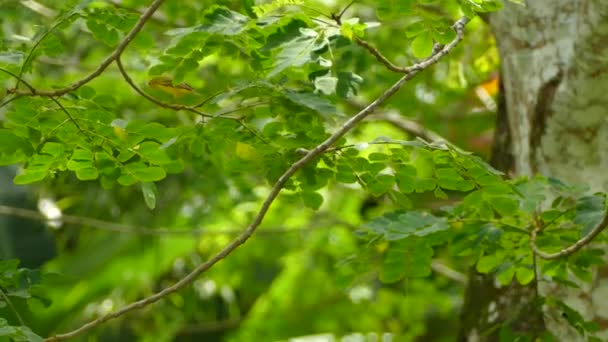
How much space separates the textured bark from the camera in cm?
205

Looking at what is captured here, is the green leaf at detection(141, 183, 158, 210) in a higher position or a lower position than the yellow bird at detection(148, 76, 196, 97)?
lower

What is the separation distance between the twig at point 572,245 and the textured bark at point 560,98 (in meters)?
0.31

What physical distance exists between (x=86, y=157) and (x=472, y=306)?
3.70ft

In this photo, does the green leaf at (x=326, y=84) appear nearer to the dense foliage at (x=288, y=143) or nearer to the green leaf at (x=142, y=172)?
the dense foliage at (x=288, y=143)

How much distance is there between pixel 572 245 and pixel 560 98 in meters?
0.41

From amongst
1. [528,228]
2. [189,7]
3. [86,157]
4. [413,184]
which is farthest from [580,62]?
[189,7]

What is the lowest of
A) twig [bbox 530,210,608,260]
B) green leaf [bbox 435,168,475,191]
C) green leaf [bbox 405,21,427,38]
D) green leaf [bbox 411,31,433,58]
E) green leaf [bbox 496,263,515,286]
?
green leaf [bbox 496,263,515,286]

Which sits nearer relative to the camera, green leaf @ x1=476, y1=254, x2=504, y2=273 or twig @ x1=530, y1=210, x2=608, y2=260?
twig @ x1=530, y1=210, x2=608, y2=260

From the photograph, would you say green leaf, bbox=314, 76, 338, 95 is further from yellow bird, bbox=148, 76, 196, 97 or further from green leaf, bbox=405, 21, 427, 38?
yellow bird, bbox=148, 76, 196, 97

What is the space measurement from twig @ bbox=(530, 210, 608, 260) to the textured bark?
1.01 feet

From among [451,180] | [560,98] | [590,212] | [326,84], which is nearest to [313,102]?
[326,84]

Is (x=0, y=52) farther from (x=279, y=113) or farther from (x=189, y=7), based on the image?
(x=189, y=7)

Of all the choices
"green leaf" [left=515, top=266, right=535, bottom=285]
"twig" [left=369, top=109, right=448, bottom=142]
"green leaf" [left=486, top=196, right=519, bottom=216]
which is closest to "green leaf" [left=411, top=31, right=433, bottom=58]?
"green leaf" [left=486, top=196, right=519, bottom=216]

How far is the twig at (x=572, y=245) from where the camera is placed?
1.61 m
